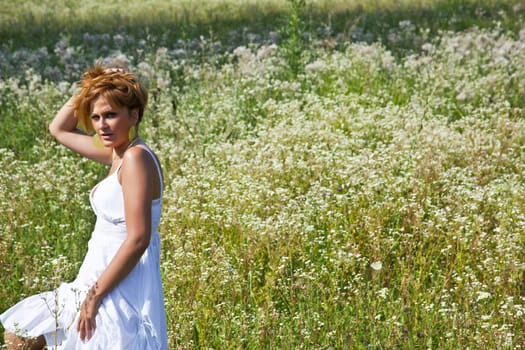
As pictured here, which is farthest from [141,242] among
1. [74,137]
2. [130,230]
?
[74,137]

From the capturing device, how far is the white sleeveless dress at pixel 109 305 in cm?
347

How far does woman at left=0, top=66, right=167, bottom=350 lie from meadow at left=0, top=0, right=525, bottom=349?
85 centimetres

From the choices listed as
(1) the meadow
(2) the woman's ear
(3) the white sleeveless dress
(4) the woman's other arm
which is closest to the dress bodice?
(3) the white sleeveless dress

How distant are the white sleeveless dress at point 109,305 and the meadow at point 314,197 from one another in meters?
0.83

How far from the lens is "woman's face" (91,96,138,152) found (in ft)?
11.7

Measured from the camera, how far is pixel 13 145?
8.68 meters

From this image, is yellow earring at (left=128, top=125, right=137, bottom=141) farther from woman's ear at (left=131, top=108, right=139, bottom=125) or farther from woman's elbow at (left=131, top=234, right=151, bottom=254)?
woman's elbow at (left=131, top=234, right=151, bottom=254)

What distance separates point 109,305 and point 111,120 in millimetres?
835

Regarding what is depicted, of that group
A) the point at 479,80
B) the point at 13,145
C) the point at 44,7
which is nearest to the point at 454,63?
the point at 479,80

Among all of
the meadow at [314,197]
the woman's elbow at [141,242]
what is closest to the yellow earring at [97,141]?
the woman's elbow at [141,242]

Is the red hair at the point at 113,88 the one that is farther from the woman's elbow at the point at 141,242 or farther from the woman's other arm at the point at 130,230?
the woman's elbow at the point at 141,242

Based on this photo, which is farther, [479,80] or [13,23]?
[13,23]

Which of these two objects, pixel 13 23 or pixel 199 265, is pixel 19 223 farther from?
pixel 13 23

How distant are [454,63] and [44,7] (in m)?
10.2
